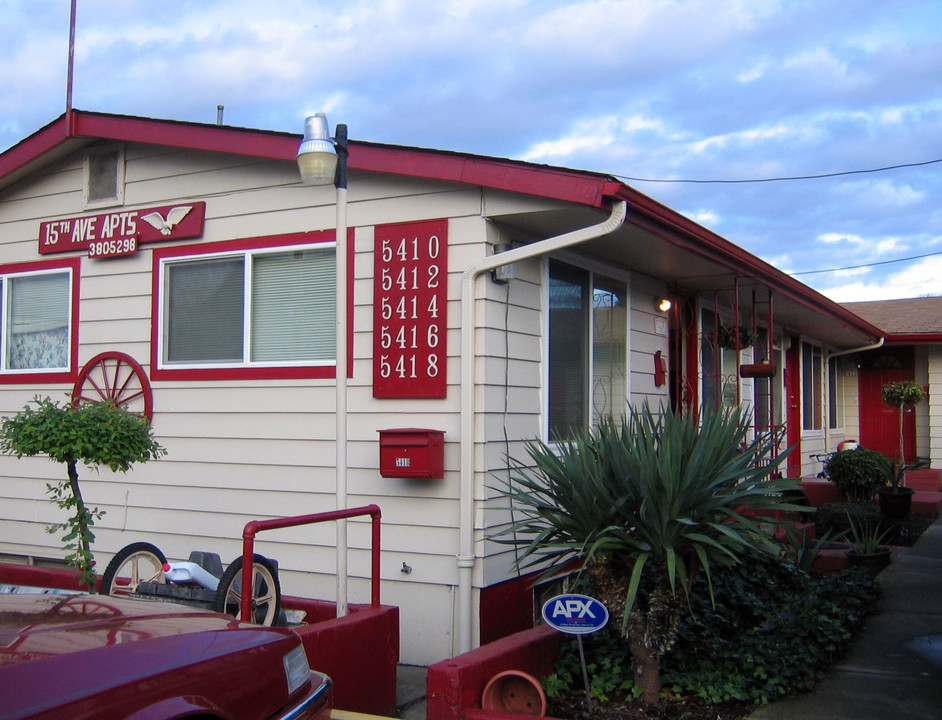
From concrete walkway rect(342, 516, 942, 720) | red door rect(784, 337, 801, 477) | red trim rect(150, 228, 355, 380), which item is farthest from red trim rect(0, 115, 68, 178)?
→ red door rect(784, 337, 801, 477)

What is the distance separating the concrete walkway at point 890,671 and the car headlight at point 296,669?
2492 millimetres

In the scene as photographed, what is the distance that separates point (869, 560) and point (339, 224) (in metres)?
5.94

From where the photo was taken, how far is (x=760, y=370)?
31.4 feet

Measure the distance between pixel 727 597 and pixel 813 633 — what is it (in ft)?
2.03

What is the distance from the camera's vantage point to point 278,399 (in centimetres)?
707

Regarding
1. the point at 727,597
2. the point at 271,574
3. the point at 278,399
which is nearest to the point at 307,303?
the point at 278,399

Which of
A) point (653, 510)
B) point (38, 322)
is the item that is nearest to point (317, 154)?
point (653, 510)

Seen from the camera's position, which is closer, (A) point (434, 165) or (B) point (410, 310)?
(A) point (434, 165)

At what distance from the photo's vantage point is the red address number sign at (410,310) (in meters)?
6.45

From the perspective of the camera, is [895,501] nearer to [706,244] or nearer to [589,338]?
[706,244]

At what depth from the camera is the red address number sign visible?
645cm

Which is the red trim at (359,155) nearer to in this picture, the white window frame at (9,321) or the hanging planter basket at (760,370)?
the white window frame at (9,321)

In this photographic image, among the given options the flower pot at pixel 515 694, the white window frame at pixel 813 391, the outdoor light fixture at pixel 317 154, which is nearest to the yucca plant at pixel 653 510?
A: the flower pot at pixel 515 694

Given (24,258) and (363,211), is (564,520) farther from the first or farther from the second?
(24,258)
